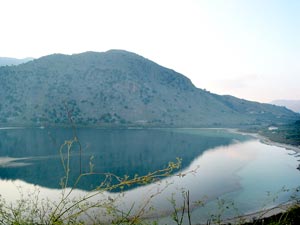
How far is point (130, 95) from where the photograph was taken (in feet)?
426

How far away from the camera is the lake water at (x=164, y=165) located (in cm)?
2966

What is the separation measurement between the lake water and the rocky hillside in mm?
36208

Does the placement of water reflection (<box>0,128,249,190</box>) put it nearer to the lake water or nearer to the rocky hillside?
the lake water

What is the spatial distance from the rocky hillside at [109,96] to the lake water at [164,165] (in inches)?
1426

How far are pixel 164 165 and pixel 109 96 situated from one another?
8122 centimetres

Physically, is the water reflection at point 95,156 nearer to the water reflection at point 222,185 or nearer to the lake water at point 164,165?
the lake water at point 164,165

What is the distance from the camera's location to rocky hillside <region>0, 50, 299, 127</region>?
370ft

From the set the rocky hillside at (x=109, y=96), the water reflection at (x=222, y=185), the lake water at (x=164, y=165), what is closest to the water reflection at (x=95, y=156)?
the lake water at (x=164, y=165)

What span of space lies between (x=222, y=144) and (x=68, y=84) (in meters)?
72.0

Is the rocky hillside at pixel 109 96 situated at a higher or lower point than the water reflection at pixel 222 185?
higher

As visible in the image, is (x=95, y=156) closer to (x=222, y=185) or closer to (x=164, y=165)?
(x=164, y=165)

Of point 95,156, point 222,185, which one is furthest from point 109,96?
point 222,185

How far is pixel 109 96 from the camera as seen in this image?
125 metres

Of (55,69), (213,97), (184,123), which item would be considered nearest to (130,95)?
(184,123)
